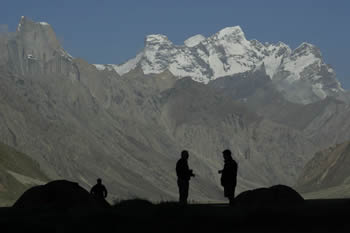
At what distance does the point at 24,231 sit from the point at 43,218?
2.52m

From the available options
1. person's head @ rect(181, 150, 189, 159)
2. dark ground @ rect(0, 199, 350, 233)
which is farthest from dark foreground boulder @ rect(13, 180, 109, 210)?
dark ground @ rect(0, 199, 350, 233)

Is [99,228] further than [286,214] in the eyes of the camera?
No

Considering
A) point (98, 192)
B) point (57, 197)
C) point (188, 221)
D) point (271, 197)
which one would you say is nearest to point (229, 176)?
point (271, 197)

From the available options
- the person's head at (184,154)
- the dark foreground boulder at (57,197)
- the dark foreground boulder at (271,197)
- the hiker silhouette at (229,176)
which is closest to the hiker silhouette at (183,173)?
the person's head at (184,154)

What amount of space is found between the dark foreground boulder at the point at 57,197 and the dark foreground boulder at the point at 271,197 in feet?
18.2

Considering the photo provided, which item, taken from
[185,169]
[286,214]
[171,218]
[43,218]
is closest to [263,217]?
[286,214]

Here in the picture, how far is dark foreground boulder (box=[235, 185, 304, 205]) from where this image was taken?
2897 centimetres

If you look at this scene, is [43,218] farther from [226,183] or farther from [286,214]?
[226,183]

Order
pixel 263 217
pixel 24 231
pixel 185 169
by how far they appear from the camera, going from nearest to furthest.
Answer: pixel 24 231 → pixel 263 217 → pixel 185 169

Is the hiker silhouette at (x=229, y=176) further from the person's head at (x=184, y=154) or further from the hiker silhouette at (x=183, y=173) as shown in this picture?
the hiker silhouette at (x=183, y=173)

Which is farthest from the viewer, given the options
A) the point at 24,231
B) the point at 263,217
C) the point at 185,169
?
the point at 185,169

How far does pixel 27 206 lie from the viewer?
95.6 ft

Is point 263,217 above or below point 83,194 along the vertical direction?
above

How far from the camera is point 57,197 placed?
29.1 metres
